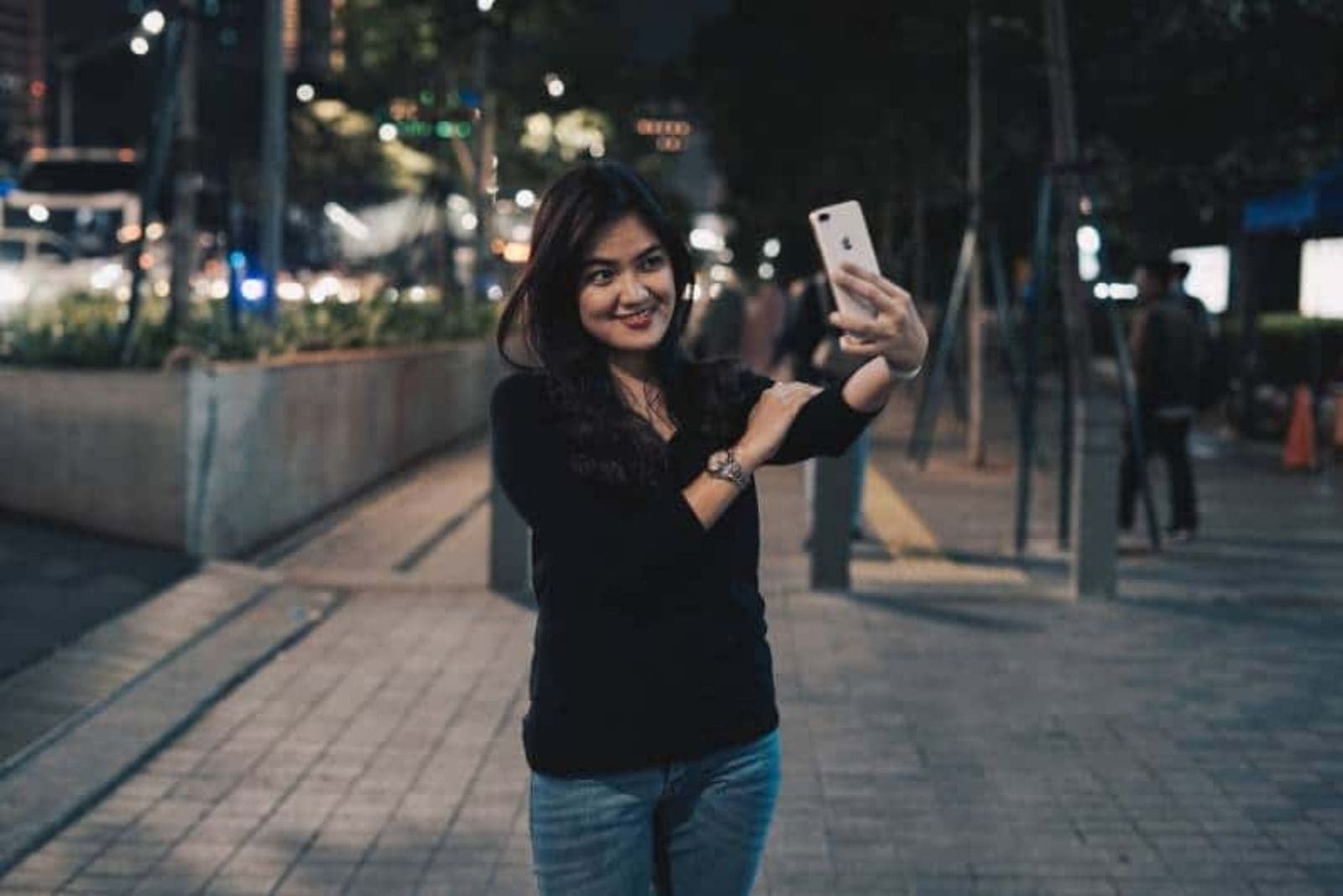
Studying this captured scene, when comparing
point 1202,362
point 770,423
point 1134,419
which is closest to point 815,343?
point 1134,419

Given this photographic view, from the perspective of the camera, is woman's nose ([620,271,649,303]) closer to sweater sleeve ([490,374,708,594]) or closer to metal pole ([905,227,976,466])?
sweater sleeve ([490,374,708,594])

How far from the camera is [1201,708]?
7793mm

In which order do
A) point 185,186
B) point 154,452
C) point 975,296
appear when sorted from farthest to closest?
point 975,296 < point 185,186 < point 154,452

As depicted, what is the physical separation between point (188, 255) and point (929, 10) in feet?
31.1

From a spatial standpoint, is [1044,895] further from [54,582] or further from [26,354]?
[26,354]

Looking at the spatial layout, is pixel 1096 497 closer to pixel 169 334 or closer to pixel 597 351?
pixel 169 334

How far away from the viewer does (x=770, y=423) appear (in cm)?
297

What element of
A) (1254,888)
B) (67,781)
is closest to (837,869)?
(1254,888)

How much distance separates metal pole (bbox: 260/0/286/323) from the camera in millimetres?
17594

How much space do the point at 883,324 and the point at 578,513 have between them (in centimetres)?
49

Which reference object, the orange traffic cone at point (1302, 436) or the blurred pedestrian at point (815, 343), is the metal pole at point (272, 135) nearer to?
the blurred pedestrian at point (815, 343)

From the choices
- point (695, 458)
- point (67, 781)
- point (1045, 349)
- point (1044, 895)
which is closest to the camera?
point (695, 458)

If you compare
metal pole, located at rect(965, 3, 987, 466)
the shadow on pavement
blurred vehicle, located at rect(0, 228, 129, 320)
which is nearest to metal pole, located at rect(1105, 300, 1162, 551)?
the shadow on pavement

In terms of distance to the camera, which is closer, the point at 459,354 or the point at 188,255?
Answer: the point at 188,255
